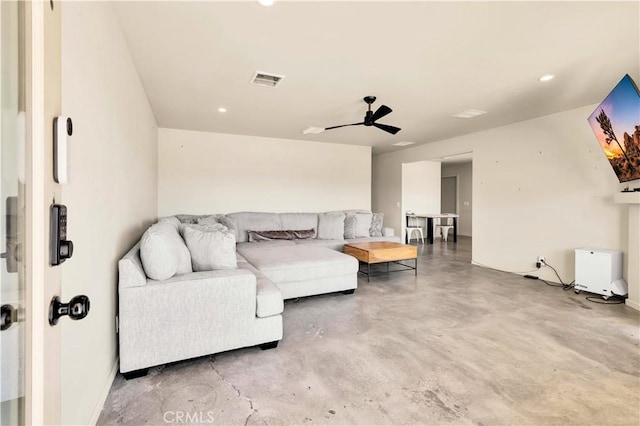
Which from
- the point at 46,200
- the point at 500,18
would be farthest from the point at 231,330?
the point at 500,18

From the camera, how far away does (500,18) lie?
2064 millimetres

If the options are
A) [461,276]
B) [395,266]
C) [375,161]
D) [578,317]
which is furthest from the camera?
[375,161]

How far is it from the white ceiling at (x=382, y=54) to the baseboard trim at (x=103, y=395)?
238cm

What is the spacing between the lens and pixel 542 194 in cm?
445

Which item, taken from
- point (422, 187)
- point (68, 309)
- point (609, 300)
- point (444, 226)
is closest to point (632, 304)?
point (609, 300)

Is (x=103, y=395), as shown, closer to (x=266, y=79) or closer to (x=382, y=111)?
(x=266, y=79)

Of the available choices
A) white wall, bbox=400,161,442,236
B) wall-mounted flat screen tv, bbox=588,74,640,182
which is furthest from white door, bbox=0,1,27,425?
white wall, bbox=400,161,442,236

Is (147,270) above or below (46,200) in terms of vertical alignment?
below

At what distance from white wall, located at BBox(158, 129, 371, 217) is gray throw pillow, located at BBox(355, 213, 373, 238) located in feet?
3.47

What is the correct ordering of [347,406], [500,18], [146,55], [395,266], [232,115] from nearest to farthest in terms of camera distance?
[347,406] < [500,18] < [146,55] < [232,115] < [395,266]

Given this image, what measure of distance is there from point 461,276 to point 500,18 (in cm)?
362

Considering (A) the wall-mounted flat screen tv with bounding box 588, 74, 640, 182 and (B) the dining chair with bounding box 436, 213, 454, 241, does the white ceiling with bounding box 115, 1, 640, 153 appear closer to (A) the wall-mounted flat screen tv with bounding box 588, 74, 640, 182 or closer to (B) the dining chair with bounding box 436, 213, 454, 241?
(A) the wall-mounted flat screen tv with bounding box 588, 74, 640, 182

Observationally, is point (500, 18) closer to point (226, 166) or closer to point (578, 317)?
point (578, 317)

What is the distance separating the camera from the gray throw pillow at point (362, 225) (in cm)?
559
